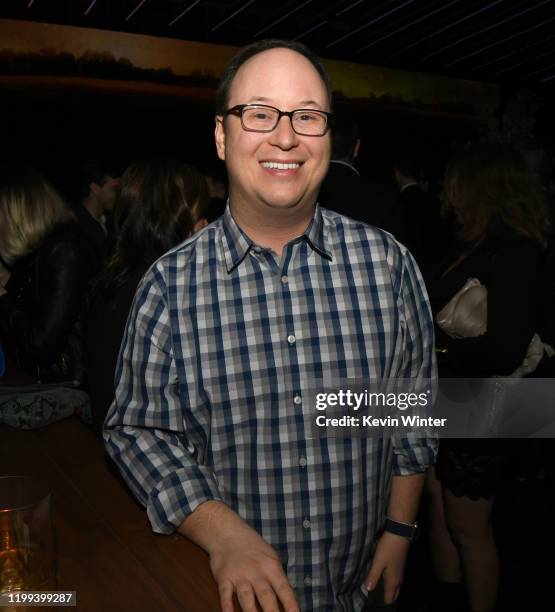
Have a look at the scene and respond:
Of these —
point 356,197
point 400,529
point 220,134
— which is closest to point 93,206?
point 356,197

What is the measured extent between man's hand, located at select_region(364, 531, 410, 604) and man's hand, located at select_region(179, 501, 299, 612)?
1.35 feet

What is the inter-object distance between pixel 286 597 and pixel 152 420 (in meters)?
0.42

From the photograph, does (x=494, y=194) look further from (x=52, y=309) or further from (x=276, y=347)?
(x=52, y=309)

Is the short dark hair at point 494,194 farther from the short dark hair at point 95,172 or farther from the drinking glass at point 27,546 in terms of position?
the short dark hair at point 95,172

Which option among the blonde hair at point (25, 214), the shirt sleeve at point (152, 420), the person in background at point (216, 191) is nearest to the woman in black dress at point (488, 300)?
the shirt sleeve at point (152, 420)

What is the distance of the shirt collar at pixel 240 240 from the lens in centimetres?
124

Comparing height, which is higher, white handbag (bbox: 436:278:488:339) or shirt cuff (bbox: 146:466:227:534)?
white handbag (bbox: 436:278:488:339)

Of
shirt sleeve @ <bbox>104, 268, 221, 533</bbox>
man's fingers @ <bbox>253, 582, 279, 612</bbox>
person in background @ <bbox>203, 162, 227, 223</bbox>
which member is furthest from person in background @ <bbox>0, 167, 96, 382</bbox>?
person in background @ <bbox>203, 162, 227, 223</bbox>

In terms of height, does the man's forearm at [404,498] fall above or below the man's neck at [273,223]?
below

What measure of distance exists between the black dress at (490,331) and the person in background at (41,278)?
1.30m

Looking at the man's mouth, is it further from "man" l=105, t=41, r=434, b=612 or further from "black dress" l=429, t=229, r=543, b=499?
"black dress" l=429, t=229, r=543, b=499

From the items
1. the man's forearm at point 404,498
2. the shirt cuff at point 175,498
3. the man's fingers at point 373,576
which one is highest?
the shirt cuff at point 175,498

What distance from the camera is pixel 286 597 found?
88cm

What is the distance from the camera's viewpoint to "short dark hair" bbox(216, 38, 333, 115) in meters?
1.18
